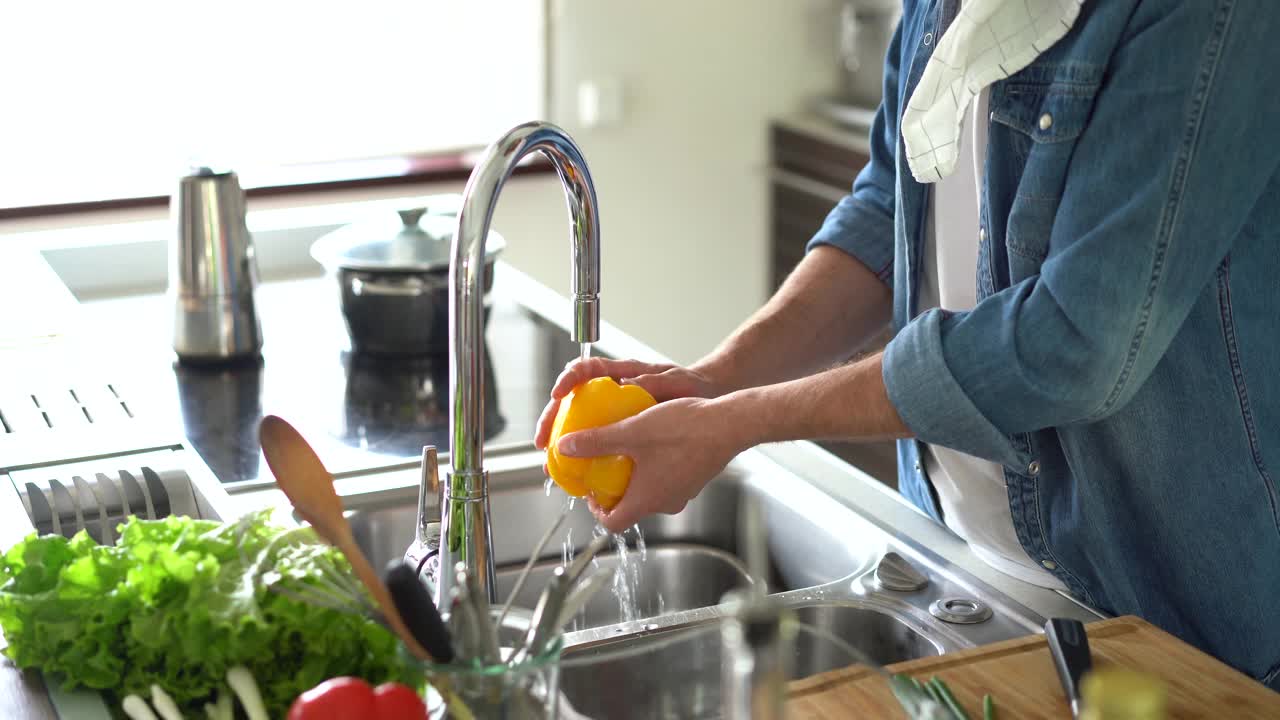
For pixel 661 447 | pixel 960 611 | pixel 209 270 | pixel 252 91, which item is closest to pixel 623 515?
pixel 661 447

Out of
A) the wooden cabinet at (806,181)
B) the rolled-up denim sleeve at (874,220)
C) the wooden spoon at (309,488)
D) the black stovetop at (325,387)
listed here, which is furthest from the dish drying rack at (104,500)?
the wooden cabinet at (806,181)

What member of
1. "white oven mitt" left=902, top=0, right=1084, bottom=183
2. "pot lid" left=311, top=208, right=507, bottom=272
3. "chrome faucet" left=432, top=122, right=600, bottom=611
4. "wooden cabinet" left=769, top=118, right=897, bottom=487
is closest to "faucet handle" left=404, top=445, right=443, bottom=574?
"chrome faucet" left=432, top=122, right=600, bottom=611

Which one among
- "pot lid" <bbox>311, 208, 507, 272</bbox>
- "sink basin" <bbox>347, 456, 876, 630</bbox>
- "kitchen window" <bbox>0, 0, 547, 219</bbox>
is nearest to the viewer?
"sink basin" <bbox>347, 456, 876, 630</bbox>

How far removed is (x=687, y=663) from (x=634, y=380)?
0.42 metres

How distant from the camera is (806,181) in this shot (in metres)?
3.79

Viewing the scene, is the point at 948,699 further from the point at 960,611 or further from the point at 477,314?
the point at 477,314

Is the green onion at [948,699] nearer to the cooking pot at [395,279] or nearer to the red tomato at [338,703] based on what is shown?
the red tomato at [338,703]

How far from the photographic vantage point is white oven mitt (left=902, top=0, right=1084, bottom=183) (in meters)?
1.04

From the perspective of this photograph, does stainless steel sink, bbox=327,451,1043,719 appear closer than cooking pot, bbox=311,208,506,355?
Yes

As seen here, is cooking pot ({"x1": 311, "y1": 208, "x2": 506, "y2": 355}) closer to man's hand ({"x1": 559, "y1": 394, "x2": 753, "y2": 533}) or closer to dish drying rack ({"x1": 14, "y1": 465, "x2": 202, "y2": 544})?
dish drying rack ({"x1": 14, "y1": 465, "x2": 202, "y2": 544})

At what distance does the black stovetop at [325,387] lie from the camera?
1.51 m

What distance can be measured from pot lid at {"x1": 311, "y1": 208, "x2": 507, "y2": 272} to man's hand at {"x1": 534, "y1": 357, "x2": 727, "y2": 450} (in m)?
0.50

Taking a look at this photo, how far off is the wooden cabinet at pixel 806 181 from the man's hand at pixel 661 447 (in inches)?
87.8

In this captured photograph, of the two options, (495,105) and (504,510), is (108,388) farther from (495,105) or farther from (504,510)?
(495,105)
